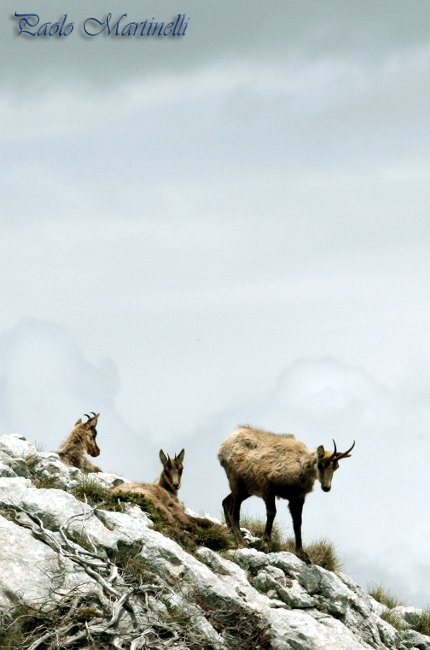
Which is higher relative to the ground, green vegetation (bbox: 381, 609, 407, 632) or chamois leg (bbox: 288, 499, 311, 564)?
chamois leg (bbox: 288, 499, 311, 564)

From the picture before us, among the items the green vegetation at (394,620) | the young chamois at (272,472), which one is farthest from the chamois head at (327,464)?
the green vegetation at (394,620)

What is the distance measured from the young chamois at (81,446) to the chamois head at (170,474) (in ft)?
8.42

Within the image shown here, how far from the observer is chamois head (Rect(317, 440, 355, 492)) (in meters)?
21.9

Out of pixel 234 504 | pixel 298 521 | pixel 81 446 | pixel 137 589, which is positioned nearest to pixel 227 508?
pixel 234 504

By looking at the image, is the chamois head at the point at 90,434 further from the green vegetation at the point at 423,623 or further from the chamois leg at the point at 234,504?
the green vegetation at the point at 423,623

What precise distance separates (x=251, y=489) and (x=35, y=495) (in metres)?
5.18

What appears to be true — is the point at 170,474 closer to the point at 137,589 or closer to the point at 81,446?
the point at 81,446

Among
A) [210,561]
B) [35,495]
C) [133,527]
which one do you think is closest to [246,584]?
[210,561]

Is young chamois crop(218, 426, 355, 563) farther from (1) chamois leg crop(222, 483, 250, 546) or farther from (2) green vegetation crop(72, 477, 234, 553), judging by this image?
(2) green vegetation crop(72, 477, 234, 553)

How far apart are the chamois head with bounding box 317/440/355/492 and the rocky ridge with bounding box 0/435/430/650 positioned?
167cm

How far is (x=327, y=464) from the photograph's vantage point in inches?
863

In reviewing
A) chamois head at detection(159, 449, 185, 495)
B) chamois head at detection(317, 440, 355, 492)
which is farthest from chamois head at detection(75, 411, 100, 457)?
chamois head at detection(317, 440, 355, 492)

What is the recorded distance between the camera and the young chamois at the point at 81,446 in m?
25.5

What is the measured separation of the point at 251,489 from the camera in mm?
22641
